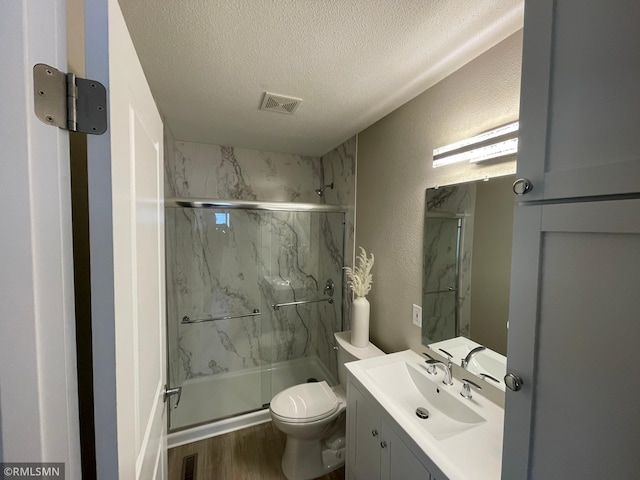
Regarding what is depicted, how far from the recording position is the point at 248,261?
256 cm

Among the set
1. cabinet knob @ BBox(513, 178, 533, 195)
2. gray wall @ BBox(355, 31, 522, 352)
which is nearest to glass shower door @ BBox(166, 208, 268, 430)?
gray wall @ BBox(355, 31, 522, 352)

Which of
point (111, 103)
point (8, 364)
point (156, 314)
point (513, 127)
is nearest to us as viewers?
point (8, 364)

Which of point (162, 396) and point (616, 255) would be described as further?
point (162, 396)

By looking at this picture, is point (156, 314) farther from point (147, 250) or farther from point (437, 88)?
point (437, 88)

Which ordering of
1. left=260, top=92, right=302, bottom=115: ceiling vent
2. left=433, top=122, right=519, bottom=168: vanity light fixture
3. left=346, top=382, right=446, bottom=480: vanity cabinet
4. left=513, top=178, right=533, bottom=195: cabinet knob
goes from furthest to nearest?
left=260, top=92, right=302, bottom=115: ceiling vent < left=433, top=122, right=519, bottom=168: vanity light fixture < left=346, top=382, right=446, bottom=480: vanity cabinet < left=513, top=178, right=533, bottom=195: cabinet knob

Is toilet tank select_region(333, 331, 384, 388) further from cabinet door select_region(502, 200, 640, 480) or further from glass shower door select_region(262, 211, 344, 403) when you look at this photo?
cabinet door select_region(502, 200, 640, 480)

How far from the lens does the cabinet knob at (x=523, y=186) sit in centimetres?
57

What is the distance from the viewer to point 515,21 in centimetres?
99

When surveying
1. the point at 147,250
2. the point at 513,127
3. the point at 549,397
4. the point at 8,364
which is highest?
the point at 513,127

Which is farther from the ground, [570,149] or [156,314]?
[570,149]

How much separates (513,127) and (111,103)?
1.32m

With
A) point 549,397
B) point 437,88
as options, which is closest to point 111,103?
point 549,397

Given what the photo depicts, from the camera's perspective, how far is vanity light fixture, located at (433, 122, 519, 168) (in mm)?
1055

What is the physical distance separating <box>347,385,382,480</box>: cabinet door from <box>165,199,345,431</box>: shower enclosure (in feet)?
3.30
